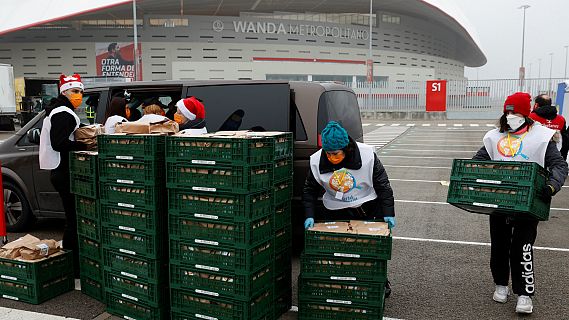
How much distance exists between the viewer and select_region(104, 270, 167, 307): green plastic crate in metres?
3.99

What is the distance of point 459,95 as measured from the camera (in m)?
34.0

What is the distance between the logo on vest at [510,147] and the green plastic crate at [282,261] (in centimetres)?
210

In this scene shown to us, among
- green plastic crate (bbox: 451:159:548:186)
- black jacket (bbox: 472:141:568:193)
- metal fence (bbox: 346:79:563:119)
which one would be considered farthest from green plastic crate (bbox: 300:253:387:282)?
A: metal fence (bbox: 346:79:563:119)

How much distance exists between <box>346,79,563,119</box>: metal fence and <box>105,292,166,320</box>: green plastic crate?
29.9 meters

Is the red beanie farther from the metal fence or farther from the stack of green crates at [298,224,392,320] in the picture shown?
the metal fence

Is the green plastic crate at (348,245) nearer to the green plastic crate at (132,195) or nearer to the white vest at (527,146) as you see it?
the green plastic crate at (132,195)

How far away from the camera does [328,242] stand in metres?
3.79

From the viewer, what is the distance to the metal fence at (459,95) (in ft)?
105

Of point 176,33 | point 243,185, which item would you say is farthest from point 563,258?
point 176,33

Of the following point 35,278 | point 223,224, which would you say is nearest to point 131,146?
point 223,224

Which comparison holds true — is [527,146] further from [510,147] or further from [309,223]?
[309,223]

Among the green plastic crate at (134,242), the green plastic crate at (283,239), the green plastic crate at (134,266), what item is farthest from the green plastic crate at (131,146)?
the green plastic crate at (283,239)

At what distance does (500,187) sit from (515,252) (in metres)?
0.72

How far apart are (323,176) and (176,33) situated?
53.9m
